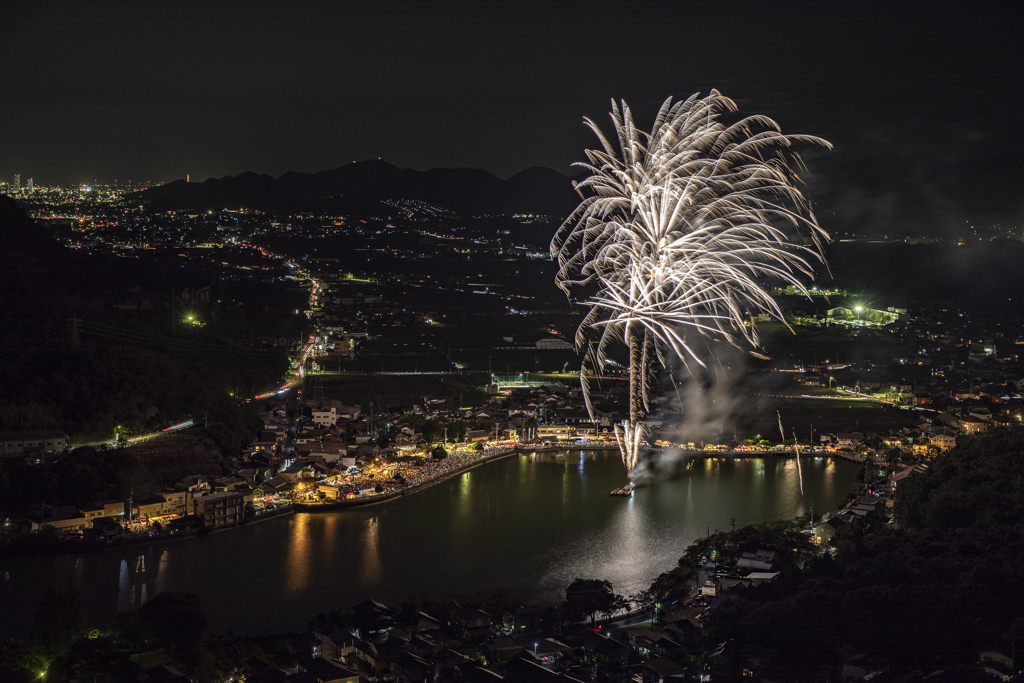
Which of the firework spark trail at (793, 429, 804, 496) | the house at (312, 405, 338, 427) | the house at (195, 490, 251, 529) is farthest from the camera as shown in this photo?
the house at (312, 405, 338, 427)

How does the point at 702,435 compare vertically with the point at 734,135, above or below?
below

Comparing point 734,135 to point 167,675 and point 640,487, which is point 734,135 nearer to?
point 167,675

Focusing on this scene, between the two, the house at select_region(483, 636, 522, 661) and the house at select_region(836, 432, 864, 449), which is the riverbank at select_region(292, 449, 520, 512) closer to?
the house at select_region(483, 636, 522, 661)

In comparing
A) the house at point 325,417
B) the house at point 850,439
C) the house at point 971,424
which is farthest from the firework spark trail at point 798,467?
the house at point 325,417

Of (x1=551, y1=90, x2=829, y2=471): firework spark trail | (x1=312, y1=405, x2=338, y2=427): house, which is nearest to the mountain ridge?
(x1=312, y1=405, x2=338, y2=427): house

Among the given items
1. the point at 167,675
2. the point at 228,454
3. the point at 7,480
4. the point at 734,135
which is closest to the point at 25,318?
the point at 228,454

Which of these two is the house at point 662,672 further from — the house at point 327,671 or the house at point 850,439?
the house at point 850,439

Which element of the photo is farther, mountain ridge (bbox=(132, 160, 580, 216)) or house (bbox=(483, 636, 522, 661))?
mountain ridge (bbox=(132, 160, 580, 216))

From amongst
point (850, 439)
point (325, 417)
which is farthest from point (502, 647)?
point (850, 439)
